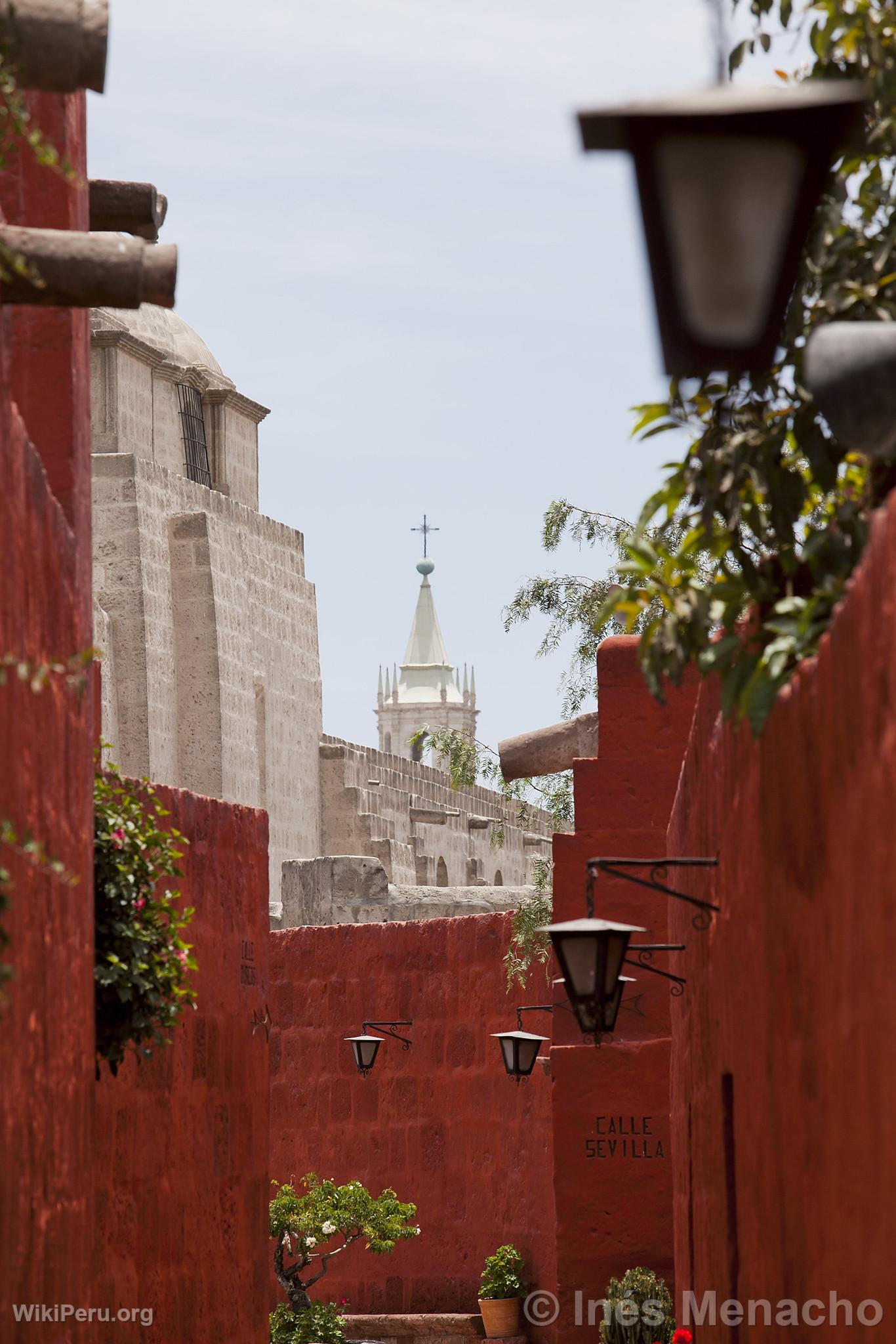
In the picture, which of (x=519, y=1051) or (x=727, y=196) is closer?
(x=727, y=196)

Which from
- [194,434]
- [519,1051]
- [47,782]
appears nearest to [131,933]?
[47,782]

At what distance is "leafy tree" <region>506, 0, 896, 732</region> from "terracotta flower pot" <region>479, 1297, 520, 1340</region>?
906 centimetres

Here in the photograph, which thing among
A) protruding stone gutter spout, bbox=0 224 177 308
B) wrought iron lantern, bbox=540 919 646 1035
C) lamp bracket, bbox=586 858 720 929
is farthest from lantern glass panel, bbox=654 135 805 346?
wrought iron lantern, bbox=540 919 646 1035

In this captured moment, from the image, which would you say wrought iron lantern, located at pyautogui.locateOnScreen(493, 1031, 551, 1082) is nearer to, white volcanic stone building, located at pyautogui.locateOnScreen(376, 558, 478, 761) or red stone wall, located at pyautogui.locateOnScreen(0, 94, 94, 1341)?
red stone wall, located at pyautogui.locateOnScreen(0, 94, 94, 1341)

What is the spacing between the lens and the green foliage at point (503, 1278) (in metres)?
12.7

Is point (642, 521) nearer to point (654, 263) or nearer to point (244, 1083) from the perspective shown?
point (654, 263)

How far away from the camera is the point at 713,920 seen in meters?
5.95

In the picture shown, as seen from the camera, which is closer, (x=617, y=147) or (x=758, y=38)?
(x=617, y=147)

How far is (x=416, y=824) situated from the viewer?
106 ft

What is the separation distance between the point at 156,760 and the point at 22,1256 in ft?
66.7

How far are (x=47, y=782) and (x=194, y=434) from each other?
24088 mm

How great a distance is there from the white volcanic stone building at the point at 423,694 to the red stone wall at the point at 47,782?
63533mm

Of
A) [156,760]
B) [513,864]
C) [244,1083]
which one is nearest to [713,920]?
[244,1083]

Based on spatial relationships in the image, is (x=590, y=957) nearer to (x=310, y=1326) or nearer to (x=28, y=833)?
(x=28, y=833)
